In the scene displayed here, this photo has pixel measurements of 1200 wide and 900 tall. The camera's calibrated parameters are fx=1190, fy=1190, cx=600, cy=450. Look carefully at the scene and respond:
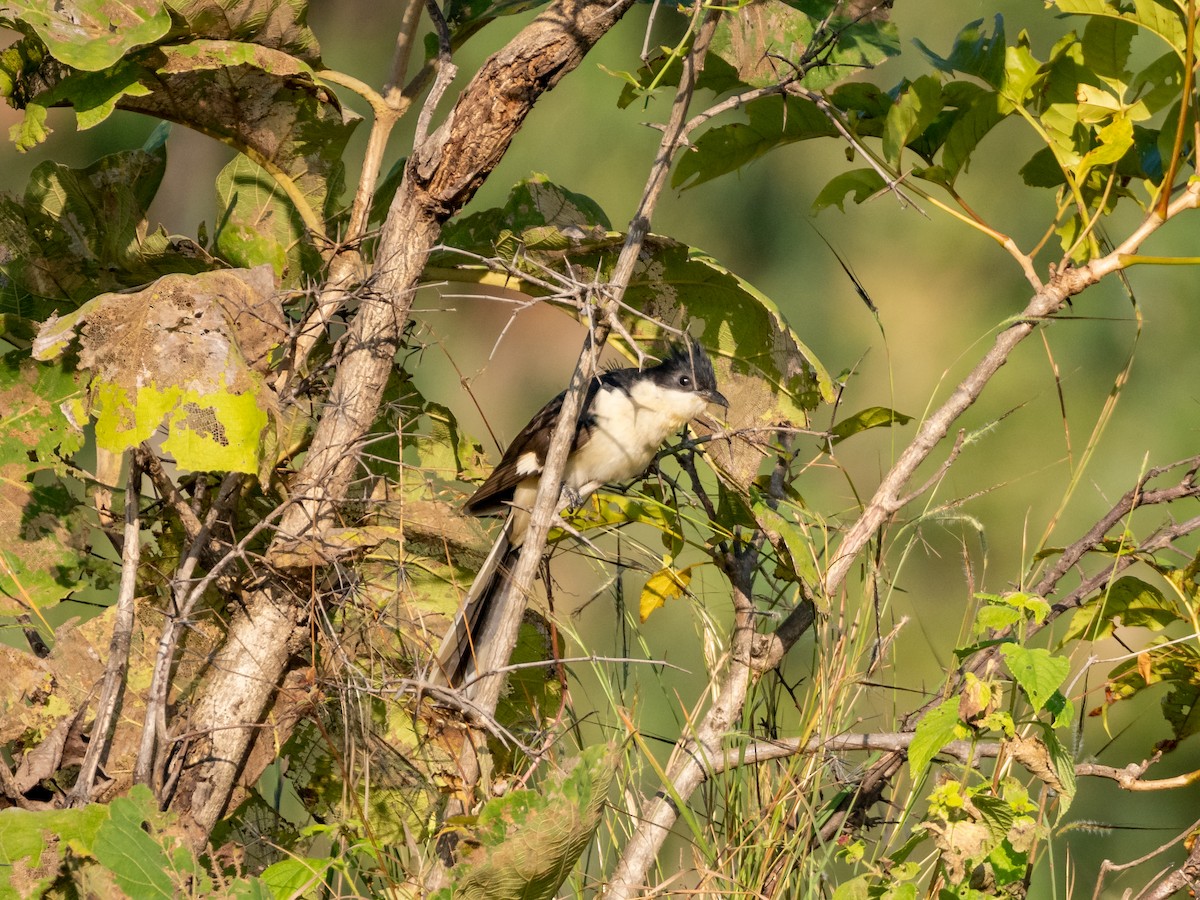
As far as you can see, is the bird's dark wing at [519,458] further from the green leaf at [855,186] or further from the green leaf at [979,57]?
the green leaf at [979,57]

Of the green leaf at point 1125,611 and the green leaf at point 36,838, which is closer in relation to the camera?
the green leaf at point 36,838

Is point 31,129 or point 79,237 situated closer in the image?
point 31,129

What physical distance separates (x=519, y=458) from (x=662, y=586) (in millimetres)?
674

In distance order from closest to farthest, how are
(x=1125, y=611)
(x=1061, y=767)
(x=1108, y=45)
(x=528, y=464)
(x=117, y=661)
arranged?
(x=1061, y=767) → (x=117, y=661) → (x=1108, y=45) → (x=1125, y=611) → (x=528, y=464)

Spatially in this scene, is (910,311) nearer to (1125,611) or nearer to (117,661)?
(1125,611)

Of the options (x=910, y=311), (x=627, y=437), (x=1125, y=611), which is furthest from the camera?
(x=910, y=311)

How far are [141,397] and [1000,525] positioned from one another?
294cm

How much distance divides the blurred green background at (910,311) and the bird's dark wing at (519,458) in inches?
34.5

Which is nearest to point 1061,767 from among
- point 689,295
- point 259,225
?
point 689,295

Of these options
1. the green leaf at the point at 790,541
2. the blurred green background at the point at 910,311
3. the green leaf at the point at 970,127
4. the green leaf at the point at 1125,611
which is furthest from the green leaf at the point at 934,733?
the blurred green background at the point at 910,311

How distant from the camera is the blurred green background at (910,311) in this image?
353cm

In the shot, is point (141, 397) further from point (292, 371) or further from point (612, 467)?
point (612, 467)

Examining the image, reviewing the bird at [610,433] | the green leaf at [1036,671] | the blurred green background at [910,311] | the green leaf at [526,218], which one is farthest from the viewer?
the blurred green background at [910,311]

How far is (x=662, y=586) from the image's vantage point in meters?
1.69
